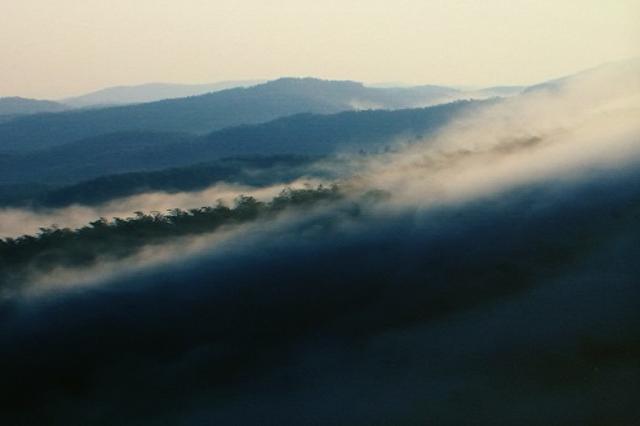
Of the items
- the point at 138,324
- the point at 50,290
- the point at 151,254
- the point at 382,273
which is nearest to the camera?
the point at 138,324

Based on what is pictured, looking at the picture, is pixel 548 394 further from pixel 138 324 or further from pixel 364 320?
pixel 138 324

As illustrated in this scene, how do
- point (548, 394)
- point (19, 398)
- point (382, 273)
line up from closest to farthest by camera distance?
point (548, 394) < point (19, 398) < point (382, 273)

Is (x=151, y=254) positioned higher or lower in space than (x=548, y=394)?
higher

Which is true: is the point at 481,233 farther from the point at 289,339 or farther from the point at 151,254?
the point at 151,254

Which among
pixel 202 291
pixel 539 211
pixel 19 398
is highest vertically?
pixel 539 211

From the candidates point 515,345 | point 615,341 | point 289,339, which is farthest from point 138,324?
point 615,341

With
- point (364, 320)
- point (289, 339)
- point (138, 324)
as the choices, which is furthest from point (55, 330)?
point (364, 320)

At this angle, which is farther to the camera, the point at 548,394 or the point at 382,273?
the point at 382,273
